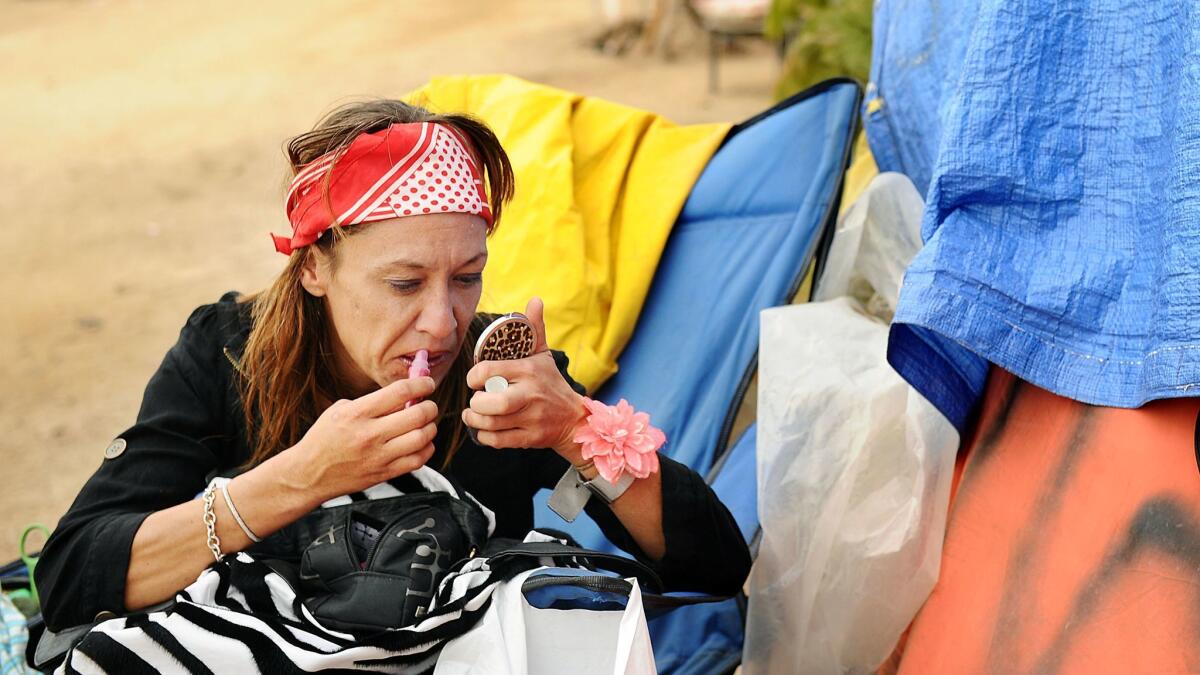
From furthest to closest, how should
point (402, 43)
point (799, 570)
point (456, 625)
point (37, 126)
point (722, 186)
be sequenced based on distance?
1. point (402, 43)
2. point (37, 126)
3. point (722, 186)
4. point (799, 570)
5. point (456, 625)

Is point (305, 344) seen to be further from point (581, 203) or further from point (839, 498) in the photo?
point (581, 203)

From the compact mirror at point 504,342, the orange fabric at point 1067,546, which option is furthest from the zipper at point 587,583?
the orange fabric at point 1067,546

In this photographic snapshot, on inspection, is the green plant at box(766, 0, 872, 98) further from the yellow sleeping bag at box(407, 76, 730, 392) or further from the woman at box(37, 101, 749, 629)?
the woman at box(37, 101, 749, 629)

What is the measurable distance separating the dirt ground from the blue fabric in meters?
1.80

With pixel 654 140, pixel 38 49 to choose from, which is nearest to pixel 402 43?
pixel 38 49

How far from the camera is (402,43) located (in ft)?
30.0

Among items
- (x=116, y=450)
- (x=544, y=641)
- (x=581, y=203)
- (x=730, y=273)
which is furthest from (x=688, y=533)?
(x=581, y=203)

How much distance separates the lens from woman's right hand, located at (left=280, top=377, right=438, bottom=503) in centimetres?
161

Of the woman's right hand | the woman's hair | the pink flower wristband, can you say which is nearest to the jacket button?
the woman's hair

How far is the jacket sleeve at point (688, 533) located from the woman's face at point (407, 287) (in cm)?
32

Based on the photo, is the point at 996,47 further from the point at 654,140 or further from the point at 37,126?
the point at 37,126

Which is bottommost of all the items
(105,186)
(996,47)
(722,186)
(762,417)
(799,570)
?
(105,186)

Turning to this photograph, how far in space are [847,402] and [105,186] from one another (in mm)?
5246

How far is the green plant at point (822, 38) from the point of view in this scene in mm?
4148
